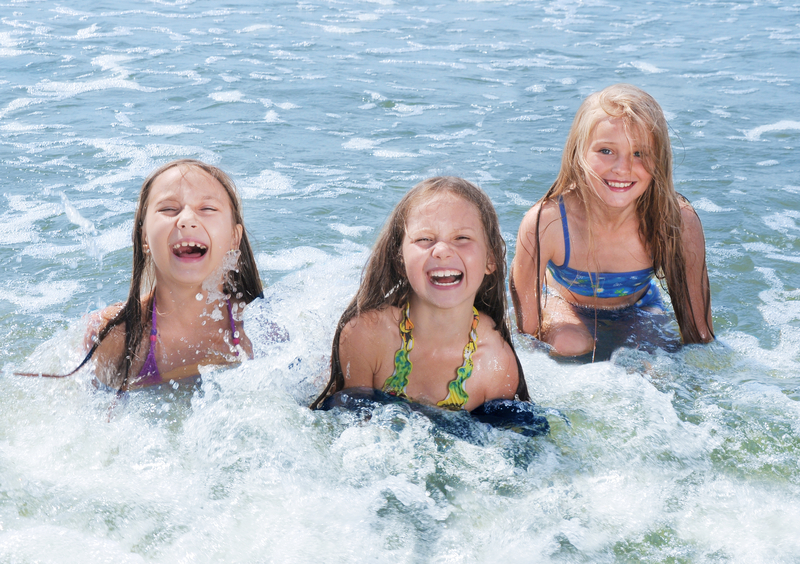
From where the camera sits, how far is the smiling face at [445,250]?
3209 mm

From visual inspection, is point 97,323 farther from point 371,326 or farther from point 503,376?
point 503,376

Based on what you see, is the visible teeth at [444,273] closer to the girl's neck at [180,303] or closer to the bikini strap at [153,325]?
the girl's neck at [180,303]

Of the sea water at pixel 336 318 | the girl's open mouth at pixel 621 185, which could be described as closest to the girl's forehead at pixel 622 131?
the girl's open mouth at pixel 621 185

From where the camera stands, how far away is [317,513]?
2.85 meters

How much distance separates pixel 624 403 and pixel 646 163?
1.27 m

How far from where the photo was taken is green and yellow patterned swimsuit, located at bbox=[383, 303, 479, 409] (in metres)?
3.49

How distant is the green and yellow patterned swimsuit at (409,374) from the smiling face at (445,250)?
0.28 meters

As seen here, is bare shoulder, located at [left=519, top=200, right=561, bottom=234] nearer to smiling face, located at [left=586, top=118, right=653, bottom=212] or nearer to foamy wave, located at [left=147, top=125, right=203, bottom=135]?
smiling face, located at [left=586, top=118, right=653, bottom=212]

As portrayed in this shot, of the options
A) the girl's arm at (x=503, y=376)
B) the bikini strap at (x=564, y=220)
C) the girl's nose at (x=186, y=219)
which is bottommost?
the girl's arm at (x=503, y=376)

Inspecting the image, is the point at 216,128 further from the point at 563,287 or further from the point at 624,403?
the point at 624,403

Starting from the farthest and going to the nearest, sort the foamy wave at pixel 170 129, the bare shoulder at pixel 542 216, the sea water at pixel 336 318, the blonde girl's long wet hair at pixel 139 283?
the foamy wave at pixel 170 129 < the bare shoulder at pixel 542 216 < the blonde girl's long wet hair at pixel 139 283 < the sea water at pixel 336 318

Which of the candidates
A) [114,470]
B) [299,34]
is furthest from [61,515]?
[299,34]

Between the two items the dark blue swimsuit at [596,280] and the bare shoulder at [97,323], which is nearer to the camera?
the bare shoulder at [97,323]

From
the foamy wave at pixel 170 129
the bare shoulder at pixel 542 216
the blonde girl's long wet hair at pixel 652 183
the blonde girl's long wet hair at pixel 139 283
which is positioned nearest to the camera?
the blonde girl's long wet hair at pixel 139 283
